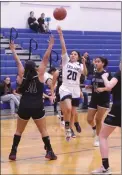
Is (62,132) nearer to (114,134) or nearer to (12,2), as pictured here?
(114,134)

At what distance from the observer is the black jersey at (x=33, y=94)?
642 cm

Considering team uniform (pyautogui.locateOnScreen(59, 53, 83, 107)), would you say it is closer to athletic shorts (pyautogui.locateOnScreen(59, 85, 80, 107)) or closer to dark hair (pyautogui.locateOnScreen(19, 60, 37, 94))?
athletic shorts (pyautogui.locateOnScreen(59, 85, 80, 107))

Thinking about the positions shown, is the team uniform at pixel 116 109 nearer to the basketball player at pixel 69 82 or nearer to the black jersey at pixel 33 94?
the black jersey at pixel 33 94

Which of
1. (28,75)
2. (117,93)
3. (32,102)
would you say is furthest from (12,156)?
(117,93)

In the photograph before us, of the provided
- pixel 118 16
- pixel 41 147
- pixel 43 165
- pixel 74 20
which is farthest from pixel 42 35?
pixel 43 165

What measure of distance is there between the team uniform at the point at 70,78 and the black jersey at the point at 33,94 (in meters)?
1.86

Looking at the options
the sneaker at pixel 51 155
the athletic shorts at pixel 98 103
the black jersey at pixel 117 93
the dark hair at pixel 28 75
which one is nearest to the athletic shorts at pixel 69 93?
the athletic shorts at pixel 98 103

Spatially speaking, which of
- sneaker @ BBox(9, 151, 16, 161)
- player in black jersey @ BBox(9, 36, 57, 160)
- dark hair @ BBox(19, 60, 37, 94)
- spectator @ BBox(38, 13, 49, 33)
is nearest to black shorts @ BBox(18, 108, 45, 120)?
player in black jersey @ BBox(9, 36, 57, 160)

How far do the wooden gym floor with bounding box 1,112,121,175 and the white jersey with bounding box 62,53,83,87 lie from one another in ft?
3.93

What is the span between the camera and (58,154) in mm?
7168

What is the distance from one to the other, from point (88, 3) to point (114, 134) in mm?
11166

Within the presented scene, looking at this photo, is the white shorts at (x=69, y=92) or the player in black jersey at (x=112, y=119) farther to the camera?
the white shorts at (x=69, y=92)

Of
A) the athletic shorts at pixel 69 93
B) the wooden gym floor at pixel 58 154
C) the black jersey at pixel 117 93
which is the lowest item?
the wooden gym floor at pixel 58 154

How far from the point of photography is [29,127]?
1004cm
